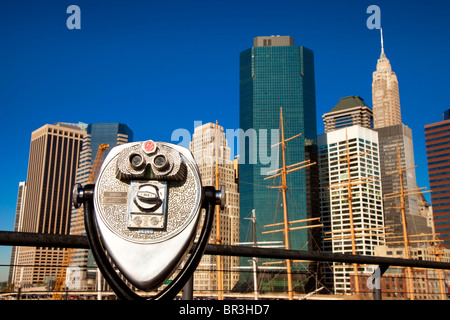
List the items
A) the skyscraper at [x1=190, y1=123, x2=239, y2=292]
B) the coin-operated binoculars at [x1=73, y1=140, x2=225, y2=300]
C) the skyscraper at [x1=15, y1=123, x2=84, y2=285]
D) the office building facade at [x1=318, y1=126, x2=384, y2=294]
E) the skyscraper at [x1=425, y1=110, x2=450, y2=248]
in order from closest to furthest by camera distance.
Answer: the coin-operated binoculars at [x1=73, y1=140, x2=225, y2=300], the skyscraper at [x1=190, y1=123, x2=239, y2=292], the office building facade at [x1=318, y1=126, x2=384, y2=294], the skyscraper at [x1=425, y1=110, x2=450, y2=248], the skyscraper at [x1=15, y1=123, x2=84, y2=285]

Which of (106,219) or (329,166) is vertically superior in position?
(329,166)

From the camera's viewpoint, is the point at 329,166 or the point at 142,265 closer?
the point at 142,265

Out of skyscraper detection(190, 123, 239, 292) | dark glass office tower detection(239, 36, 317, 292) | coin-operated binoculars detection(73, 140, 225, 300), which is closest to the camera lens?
coin-operated binoculars detection(73, 140, 225, 300)

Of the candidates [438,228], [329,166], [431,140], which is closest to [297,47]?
[329,166]

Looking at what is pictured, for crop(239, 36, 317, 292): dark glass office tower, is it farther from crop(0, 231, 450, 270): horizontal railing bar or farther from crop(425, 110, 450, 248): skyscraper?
crop(0, 231, 450, 270): horizontal railing bar

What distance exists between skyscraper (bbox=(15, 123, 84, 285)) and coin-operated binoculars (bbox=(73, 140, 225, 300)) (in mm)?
187294

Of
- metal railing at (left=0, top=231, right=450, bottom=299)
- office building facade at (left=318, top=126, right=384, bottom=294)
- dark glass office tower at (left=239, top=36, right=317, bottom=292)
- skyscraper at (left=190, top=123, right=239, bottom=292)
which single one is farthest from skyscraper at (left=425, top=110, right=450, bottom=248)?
metal railing at (left=0, top=231, right=450, bottom=299)

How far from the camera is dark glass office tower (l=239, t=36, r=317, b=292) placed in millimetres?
118500

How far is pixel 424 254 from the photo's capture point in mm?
97312

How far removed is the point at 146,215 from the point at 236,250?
1379 mm
